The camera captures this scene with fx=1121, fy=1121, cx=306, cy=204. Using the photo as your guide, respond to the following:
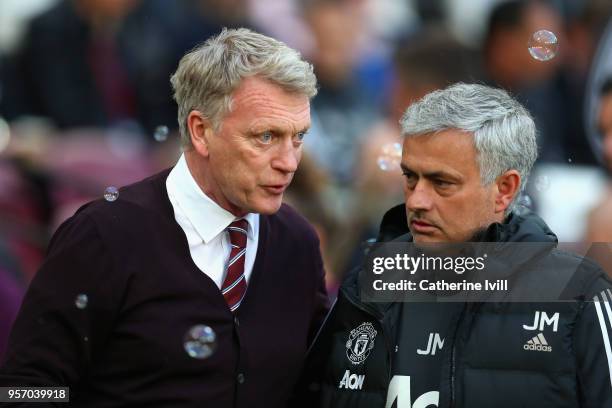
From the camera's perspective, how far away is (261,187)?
3127 mm

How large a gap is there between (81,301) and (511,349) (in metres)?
1.15

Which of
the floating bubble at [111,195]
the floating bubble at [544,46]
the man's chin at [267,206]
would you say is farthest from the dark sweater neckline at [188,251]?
the floating bubble at [544,46]

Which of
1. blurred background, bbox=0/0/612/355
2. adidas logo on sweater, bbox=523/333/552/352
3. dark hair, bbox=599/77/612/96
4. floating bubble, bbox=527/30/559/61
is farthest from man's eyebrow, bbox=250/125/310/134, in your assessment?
dark hair, bbox=599/77/612/96

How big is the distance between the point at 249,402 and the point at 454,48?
9.78 ft

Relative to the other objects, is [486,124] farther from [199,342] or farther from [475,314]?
[199,342]

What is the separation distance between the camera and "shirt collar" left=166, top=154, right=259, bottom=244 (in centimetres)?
319

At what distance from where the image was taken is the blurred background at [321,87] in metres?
5.46

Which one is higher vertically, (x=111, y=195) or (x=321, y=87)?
(x=321, y=87)

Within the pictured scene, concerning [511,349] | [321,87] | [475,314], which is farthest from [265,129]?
[321,87]

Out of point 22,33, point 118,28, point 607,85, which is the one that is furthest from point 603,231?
point 22,33

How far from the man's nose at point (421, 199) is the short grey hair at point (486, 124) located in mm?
Result: 147

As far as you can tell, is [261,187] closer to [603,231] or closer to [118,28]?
[603,231]

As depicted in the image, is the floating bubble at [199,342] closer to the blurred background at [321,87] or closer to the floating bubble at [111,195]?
the floating bubble at [111,195]

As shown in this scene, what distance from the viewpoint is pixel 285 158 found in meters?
3.11
